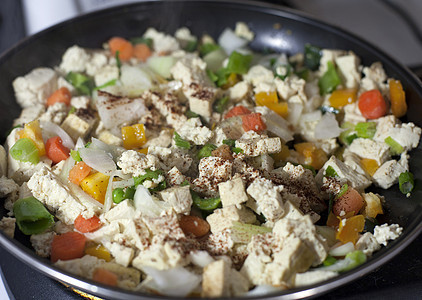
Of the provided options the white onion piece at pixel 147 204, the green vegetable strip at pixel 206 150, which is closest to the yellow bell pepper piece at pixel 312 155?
the green vegetable strip at pixel 206 150

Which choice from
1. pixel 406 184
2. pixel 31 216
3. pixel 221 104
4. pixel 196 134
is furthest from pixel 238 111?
pixel 31 216

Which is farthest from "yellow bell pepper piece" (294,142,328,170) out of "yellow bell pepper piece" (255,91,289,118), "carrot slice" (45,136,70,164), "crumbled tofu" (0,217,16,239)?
"crumbled tofu" (0,217,16,239)

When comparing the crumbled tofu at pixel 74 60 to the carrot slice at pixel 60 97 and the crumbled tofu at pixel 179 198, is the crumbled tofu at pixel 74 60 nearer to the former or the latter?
the carrot slice at pixel 60 97

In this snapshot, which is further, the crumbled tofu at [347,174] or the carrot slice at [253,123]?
the carrot slice at [253,123]

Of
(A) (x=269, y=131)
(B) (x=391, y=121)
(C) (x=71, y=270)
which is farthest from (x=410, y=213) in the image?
(C) (x=71, y=270)

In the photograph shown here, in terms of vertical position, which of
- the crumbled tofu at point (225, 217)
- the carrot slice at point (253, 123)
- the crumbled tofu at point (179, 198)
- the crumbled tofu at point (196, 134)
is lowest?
the crumbled tofu at point (225, 217)
